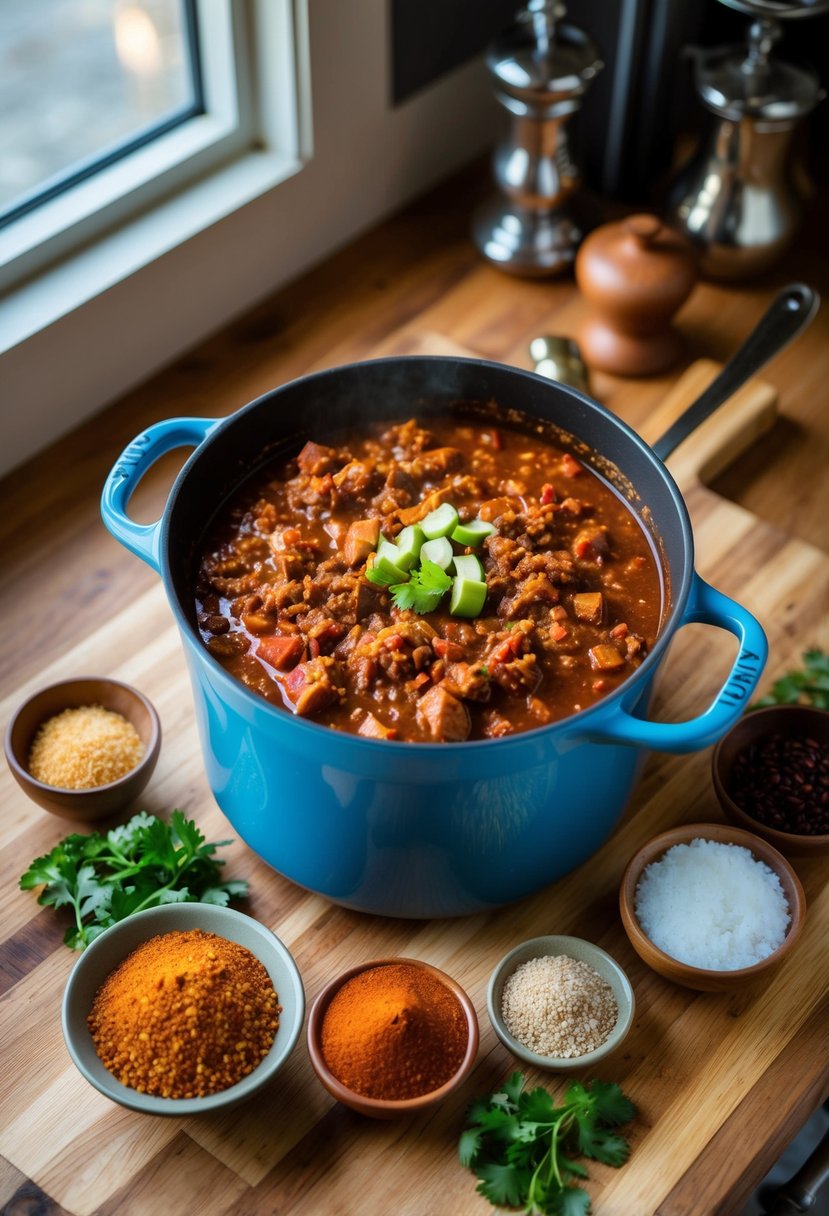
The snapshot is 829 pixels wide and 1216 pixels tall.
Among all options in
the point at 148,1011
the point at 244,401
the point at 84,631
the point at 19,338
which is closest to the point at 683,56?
the point at 244,401

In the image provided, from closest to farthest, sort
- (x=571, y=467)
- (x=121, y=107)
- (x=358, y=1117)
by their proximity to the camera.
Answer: (x=358, y=1117), (x=571, y=467), (x=121, y=107)

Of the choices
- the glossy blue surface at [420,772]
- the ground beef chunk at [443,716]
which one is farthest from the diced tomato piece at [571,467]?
the ground beef chunk at [443,716]

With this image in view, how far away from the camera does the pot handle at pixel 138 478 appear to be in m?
2.31

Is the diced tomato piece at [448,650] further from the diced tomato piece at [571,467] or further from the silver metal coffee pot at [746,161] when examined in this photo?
the silver metal coffee pot at [746,161]

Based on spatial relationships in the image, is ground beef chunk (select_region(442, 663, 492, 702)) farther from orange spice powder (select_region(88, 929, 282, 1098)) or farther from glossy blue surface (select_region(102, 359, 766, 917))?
orange spice powder (select_region(88, 929, 282, 1098))

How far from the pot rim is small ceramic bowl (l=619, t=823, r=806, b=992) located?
0.34 meters

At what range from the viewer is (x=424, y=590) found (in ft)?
7.80

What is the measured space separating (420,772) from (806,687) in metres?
1.07

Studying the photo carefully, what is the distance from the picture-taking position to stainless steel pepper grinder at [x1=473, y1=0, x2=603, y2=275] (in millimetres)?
3332

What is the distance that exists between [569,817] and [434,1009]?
374 mm

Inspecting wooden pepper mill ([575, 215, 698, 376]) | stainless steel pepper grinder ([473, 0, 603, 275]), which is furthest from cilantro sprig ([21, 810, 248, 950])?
stainless steel pepper grinder ([473, 0, 603, 275])

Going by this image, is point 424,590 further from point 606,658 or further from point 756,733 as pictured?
point 756,733

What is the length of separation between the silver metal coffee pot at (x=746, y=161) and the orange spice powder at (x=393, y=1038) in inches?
87.2

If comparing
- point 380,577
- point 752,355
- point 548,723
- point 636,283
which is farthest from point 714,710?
point 636,283
